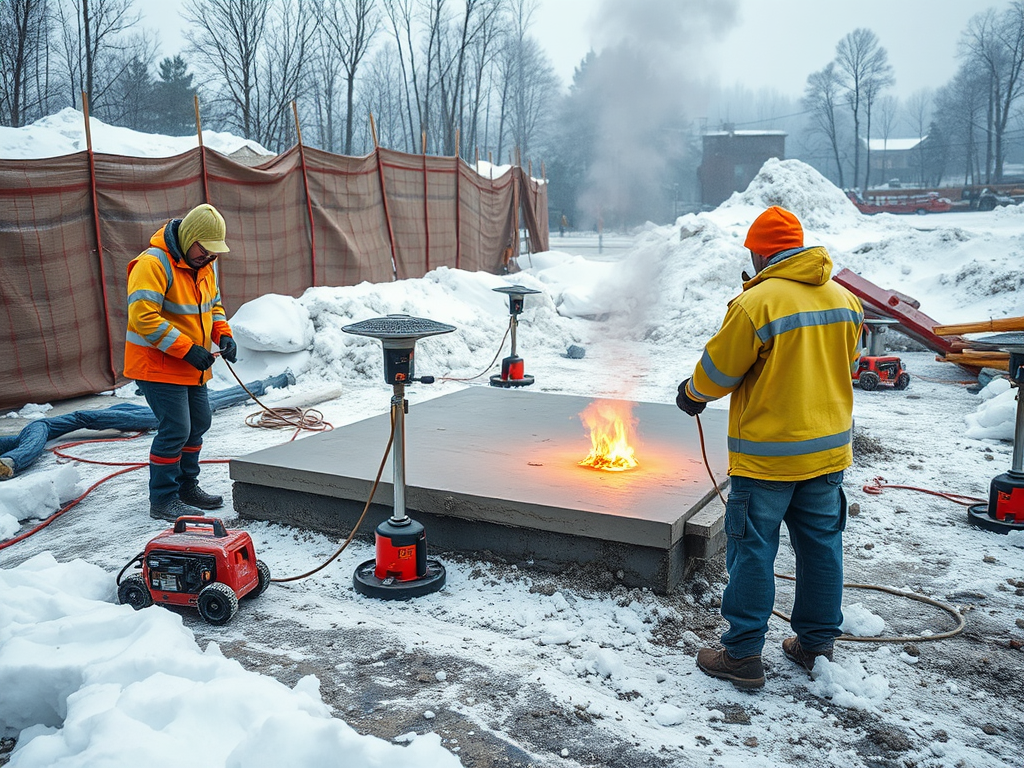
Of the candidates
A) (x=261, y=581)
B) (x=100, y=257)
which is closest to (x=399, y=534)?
(x=261, y=581)

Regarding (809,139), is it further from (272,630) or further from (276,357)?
(272,630)

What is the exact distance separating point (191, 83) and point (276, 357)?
35854 mm

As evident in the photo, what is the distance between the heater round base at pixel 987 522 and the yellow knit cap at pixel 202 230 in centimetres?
512

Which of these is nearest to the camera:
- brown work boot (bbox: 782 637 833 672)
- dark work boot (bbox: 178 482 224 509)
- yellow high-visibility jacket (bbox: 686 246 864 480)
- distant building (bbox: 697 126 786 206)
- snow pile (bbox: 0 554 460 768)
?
snow pile (bbox: 0 554 460 768)

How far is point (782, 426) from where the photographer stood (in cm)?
311

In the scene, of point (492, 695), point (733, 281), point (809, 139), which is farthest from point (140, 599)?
point (809, 139)

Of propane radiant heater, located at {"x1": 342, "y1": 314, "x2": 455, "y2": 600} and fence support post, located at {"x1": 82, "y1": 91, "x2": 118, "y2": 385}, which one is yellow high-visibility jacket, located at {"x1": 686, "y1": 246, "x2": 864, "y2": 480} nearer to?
propane radiant heater, located at {"x1": 342, "y1": 314, "x2": 455, "y2": 600}

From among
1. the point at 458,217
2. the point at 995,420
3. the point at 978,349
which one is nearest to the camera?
the point at 995,420

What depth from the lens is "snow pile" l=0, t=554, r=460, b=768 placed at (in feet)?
8.25

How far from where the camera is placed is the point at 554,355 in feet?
41.1

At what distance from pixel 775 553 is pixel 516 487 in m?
1.74

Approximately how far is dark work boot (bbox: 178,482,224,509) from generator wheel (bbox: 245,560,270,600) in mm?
1529

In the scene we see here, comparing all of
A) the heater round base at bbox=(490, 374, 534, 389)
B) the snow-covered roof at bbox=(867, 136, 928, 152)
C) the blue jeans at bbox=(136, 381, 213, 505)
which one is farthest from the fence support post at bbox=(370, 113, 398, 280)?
the snow-covered roof at bbox=(867, 136, 928, 152)

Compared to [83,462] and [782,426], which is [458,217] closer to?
[83,462]
